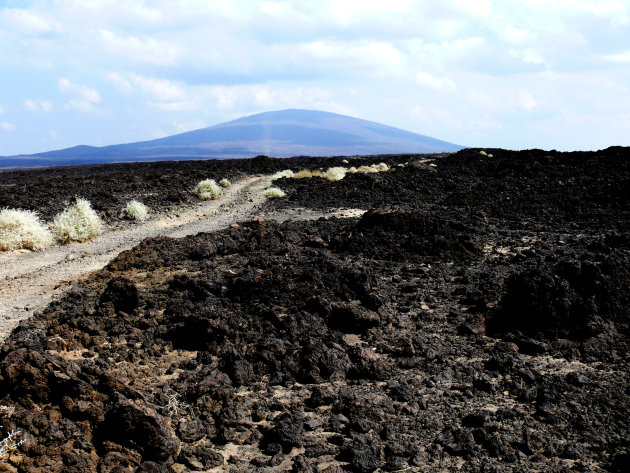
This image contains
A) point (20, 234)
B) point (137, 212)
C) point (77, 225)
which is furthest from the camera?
point (137, 212)

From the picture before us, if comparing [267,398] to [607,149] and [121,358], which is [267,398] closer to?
[121,358]

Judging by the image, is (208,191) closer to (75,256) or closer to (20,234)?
(20,234)

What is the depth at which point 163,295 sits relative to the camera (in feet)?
21.5

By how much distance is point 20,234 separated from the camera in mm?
11445

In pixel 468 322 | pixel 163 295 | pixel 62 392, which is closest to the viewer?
pixel 62 392

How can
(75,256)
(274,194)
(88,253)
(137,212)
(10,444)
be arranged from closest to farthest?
1. (10,444)
2. (75,256)
3. (88,253)
4. (137,212)
5. (274,194)

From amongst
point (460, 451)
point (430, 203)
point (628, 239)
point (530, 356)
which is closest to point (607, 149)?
point (430, 203)

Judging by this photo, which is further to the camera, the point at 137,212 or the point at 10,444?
the point at 137,212

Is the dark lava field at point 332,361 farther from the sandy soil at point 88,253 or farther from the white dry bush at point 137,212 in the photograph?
the white dry bush at point 137,212

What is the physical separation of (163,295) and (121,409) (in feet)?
10.4

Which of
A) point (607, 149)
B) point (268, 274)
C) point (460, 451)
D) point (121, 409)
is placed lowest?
point (460, 451)

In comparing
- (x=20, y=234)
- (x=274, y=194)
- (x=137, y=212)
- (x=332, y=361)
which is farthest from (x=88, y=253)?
(x=274, y=194)

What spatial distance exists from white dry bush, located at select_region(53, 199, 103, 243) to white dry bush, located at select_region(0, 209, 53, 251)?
1.59 ft

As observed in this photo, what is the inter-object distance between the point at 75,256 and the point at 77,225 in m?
2.25
